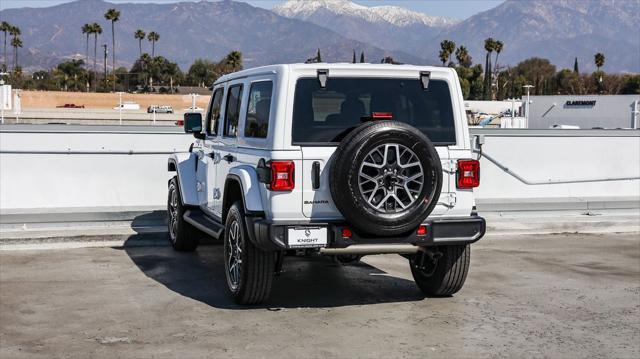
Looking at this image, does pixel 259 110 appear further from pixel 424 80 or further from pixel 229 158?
pixel 424 80

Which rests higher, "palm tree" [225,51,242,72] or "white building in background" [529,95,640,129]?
"palm tree" [225,51,242,72]

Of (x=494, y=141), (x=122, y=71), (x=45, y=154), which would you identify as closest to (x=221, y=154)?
(x=45, y=154)

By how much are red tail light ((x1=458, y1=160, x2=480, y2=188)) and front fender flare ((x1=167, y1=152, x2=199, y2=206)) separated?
374 centimetres

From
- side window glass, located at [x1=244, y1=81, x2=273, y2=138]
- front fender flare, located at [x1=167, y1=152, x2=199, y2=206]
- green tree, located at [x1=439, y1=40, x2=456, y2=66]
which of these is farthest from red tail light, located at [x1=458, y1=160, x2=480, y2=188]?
green tree, located at [x1=439, y1=40, x2=456, y2=66]

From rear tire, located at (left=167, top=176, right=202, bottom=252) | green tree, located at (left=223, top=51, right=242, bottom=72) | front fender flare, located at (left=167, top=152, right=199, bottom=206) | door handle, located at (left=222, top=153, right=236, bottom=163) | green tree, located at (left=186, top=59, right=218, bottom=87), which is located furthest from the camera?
green tree, located at (left=186, top=59, right=218, bottom=87)

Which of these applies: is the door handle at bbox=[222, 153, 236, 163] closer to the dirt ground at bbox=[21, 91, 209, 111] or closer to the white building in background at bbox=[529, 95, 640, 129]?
the white building in background at bbox=[529, 95, 640, 129]

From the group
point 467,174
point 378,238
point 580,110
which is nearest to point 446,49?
point 580,110

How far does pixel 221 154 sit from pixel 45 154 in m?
5.49

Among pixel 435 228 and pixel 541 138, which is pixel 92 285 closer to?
pixel 435 228

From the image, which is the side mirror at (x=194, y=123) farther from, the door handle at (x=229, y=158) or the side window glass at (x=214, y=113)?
the door handle at (x=229, y=158)

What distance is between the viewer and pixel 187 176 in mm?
10422

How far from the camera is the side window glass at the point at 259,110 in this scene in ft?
25.1

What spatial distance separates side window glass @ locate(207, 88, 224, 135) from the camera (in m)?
9.59

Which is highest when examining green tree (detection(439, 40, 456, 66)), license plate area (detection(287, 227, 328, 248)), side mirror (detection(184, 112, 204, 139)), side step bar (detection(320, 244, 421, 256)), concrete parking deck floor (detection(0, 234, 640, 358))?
green tree (detection(439, 40, 456, 66))
